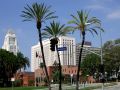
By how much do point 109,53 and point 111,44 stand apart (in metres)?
6.49

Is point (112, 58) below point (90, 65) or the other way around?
the other way around

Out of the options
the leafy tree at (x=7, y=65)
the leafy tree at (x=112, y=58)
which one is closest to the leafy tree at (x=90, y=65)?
the leafy tree at (x=112, y=58)

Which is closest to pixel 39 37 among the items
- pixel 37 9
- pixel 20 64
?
pixel 37 9

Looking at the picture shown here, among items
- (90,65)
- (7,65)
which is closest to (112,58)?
(90,65)

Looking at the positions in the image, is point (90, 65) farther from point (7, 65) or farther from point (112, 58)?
point (7, 65)

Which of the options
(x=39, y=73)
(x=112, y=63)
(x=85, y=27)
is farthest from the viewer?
(x=39, y=73)

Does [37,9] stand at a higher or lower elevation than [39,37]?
higher

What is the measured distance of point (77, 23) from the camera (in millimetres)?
50969

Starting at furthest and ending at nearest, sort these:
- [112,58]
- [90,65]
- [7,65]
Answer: [90,65] → [7,65] → [112,58]

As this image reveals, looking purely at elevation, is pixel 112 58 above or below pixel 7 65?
above

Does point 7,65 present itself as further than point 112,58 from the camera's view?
Yes

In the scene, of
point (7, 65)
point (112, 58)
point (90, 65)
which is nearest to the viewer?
point (112, 58)

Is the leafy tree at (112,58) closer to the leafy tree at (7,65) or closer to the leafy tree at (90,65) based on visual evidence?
the leafy tree at (90,65)

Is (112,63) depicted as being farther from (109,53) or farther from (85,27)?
(85,27)
